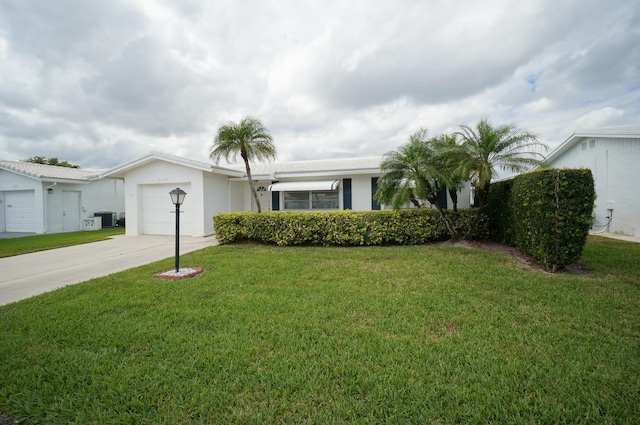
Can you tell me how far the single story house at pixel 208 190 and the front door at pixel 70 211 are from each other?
246 inches

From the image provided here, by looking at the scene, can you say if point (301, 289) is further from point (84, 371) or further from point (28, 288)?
point (28, 288)

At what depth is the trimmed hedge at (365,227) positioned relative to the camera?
11164 millimetres

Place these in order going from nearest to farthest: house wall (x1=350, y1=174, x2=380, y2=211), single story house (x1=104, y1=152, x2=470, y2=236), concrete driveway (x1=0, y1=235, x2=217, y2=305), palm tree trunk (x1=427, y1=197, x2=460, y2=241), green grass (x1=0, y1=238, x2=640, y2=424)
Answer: green grass (x1=0, y1=238, x2=640, y2=424), concrete driveway (x1=0, y1=235, x2=217, y2=305), palm tree trunk (x1=427, y1=197, x2=460, y2=241), single story house (x1=104, y1=152, x2=470, y2=236), house wall (x1=350, y1=174, x2=380, y2=211)

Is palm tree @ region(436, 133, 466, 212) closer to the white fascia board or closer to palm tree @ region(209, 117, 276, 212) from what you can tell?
palm tree @ region(209, 117, 276, 212)

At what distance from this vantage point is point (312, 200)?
682 inches

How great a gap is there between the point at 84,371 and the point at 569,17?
15.8m

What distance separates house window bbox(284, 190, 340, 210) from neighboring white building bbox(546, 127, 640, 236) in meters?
11.3

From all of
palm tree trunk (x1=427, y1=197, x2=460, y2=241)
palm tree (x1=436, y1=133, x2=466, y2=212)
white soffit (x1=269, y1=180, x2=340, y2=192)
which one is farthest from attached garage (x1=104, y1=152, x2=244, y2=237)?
palm tree (x1=436, y1=133, x2=466, y2=212)

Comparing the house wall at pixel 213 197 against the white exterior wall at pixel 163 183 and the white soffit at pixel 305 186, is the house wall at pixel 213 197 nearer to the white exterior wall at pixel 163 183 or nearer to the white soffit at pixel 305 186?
the white exterior wall at pixel 163 183

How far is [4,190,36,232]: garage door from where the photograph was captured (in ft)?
59.6

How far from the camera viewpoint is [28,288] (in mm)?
6652

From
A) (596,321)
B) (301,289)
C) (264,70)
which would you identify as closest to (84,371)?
(301,289)

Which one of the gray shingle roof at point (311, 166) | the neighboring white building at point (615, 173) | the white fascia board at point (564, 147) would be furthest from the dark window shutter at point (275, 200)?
the white fascia board at point (564, 147)

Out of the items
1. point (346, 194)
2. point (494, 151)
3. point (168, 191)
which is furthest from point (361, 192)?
point (168, 191)
